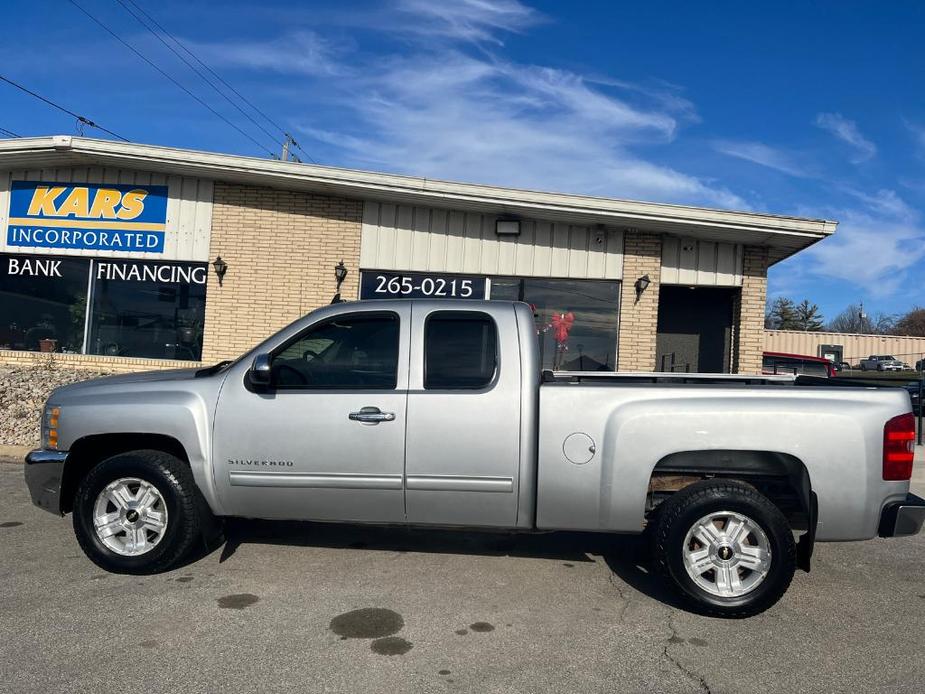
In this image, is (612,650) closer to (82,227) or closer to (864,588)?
(864,588)

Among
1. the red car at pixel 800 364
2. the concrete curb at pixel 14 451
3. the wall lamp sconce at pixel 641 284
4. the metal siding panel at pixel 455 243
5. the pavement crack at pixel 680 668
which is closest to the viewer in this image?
the pavement crack at pixel 680 668

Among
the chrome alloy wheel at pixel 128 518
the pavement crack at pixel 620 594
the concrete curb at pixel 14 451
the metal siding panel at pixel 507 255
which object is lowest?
the pavement crack at pixel 620 594

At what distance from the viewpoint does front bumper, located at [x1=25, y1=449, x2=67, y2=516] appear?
4.85 m

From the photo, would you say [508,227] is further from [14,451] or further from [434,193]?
[14,451]

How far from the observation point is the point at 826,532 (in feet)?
14.0

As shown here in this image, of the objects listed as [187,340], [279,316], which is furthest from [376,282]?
[187,340]

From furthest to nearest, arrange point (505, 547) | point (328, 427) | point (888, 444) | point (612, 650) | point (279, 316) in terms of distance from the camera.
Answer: point (279, 316) → point (505, 547) → point (328, 427) → point (888, 444) → point (612, 650)

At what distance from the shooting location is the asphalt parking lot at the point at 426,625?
3.46m

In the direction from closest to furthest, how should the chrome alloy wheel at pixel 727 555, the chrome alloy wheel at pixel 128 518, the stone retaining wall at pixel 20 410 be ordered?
the chrome alloy wheel at pixel 727 555
the chrome alloy wheel at pixel 128 518
the stone retaining wall at pixel 20 410

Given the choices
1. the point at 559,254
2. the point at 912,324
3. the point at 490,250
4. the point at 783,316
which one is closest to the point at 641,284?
the point at 559,254

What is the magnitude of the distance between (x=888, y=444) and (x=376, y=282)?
25.9 feet

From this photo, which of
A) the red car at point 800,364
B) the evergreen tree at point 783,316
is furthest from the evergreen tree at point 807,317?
the red car at point 800,364

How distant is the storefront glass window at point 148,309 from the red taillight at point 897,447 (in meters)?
9.51

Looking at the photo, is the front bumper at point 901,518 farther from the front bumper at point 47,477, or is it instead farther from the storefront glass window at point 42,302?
the storefront glass window at point 42,302
